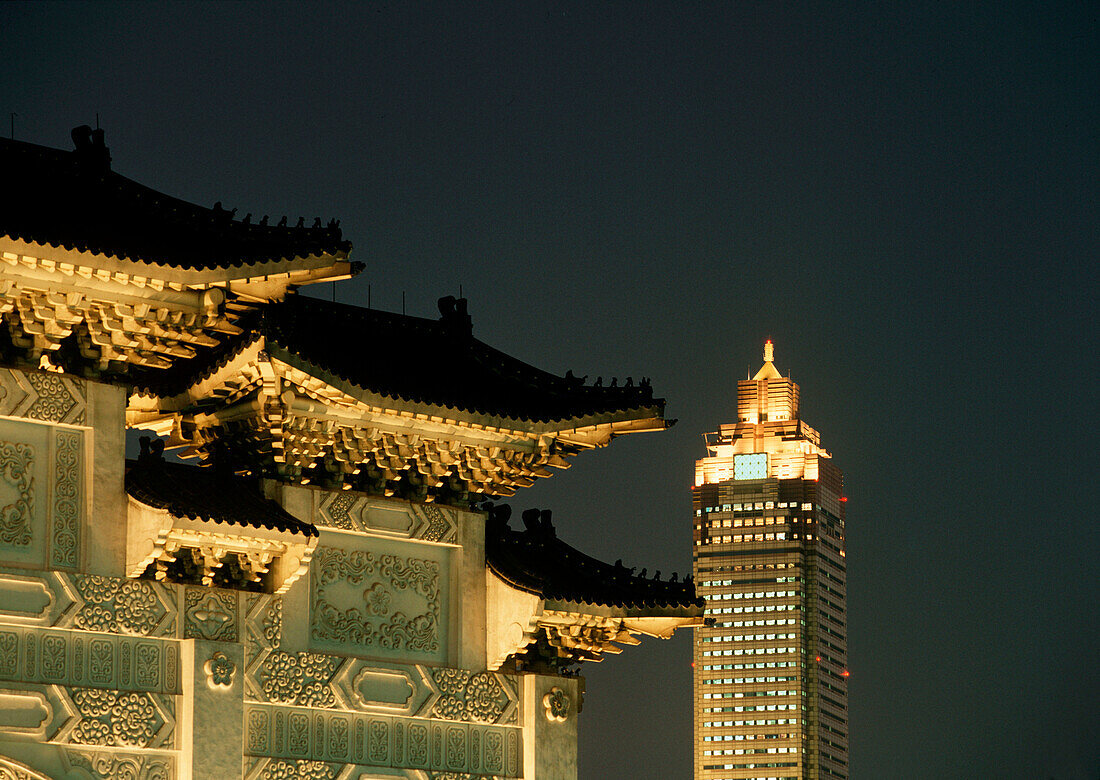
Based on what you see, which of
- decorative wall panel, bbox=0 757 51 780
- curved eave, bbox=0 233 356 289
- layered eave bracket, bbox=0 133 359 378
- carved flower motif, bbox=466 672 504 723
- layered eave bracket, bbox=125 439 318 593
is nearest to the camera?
decorative wall panel, bbox=0 757 51 780

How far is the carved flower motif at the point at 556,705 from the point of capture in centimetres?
1577

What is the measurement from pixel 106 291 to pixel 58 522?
1660 millimetres

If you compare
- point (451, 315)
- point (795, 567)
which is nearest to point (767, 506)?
point (795, 567)

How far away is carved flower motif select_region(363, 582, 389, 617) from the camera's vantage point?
14.9 meters

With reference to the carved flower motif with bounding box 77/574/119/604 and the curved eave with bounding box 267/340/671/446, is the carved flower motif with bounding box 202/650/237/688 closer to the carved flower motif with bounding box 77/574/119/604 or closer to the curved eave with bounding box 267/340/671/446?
the carved flower motif with bounding box 77/574/119/604

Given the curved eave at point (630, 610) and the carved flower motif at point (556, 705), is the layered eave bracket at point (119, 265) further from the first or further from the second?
the carved flower motif at point (556, 705)

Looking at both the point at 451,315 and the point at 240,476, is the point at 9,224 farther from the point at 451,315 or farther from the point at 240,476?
the point at 451,315

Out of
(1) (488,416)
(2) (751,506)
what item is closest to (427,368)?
(1) (488,416)

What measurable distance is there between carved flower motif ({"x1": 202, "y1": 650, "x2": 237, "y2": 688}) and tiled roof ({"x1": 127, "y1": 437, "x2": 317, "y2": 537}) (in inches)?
40.5

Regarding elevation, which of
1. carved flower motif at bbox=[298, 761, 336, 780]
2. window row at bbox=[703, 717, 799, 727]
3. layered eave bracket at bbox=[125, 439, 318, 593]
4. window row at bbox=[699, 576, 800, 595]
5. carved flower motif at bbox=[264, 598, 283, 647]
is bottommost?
window row at bbox=[703, 717, 799, 727]

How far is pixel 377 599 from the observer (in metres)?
15.0

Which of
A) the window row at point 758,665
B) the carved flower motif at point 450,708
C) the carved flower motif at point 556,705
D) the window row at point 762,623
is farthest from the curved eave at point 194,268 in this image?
the window row at point 758,665

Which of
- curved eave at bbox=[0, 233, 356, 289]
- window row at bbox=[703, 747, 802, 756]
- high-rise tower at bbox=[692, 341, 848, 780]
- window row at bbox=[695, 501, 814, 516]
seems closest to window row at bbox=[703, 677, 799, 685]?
high-rise tower at bbox=[692, 341, 848, 780]

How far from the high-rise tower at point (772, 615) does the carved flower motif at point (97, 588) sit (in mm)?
129718
